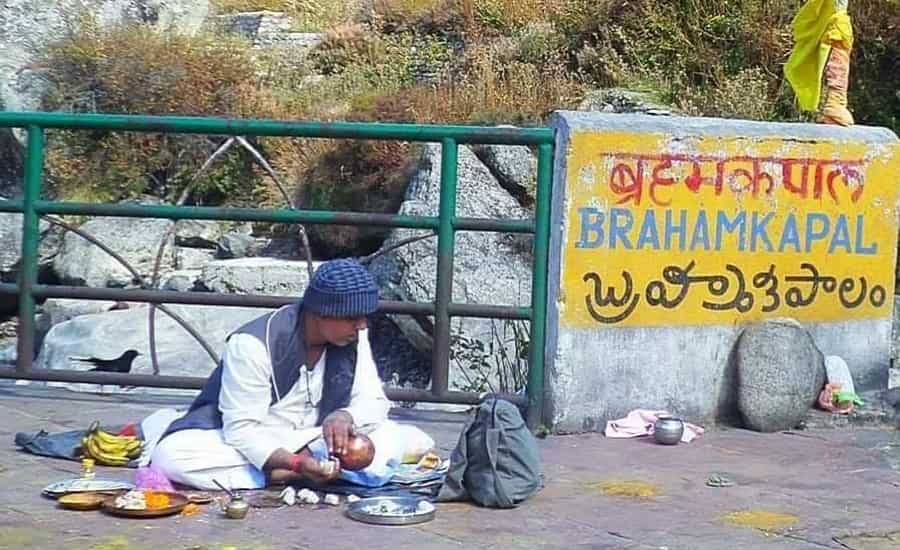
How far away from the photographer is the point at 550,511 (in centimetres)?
575

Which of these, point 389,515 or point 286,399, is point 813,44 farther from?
point 389,515

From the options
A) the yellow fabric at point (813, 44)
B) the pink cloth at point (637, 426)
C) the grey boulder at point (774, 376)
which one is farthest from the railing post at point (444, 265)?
the yellow fabric at point (813, 44)

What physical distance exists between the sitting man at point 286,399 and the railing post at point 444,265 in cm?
137

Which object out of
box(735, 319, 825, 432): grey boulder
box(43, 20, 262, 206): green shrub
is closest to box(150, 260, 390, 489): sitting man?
box(735, 319, 825, 432): grey boulder

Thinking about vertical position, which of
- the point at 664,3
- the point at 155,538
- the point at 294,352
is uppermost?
the point at 664,3

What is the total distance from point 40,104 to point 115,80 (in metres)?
0.86

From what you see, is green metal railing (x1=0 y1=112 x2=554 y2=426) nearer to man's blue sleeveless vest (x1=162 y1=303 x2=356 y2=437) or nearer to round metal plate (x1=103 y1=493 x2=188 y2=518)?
man's blue sleeveless vest (x1=162 y1=303 x2=356 y2=437)

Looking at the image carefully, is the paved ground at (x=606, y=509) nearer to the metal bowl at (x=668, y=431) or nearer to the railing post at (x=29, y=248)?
the metal bowl at (x=668, y=431)

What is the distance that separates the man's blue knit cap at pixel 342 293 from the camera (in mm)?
5449

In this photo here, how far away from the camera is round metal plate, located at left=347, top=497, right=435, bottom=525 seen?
5438mm

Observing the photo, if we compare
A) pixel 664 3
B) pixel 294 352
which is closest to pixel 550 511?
pixel 294 352

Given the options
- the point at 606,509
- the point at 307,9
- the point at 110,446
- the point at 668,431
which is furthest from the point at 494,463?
the point at 307,9

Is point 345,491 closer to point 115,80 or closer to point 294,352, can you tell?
point 294,352

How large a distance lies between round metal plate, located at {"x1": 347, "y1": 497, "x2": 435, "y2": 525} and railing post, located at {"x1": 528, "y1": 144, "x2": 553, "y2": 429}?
1.66m
